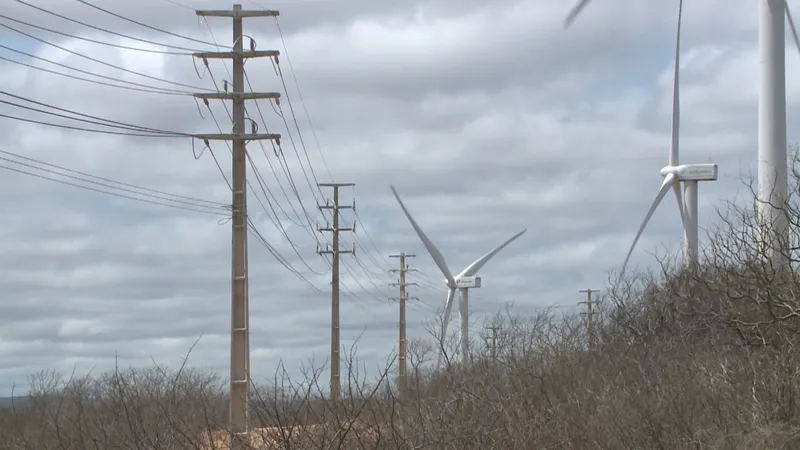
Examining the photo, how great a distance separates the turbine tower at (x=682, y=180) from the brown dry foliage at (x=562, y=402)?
2.42 metres

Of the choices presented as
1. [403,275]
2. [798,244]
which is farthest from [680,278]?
[403,275]

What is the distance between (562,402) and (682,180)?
19144mm

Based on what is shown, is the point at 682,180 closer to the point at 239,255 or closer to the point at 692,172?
the point at 692,172

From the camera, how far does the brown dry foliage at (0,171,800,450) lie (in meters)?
17.9

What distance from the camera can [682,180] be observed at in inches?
1818

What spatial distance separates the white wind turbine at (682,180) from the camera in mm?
43312

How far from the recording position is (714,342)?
1342 inches

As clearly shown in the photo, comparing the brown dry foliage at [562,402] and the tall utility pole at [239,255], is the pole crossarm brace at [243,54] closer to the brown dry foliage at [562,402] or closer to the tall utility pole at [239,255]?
the tall utility pole at [239,255]

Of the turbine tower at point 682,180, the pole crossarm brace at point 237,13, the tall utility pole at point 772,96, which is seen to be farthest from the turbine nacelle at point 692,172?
the pole crossarm brace at point 237,13

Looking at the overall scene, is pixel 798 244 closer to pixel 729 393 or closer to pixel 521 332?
pixel 729 393

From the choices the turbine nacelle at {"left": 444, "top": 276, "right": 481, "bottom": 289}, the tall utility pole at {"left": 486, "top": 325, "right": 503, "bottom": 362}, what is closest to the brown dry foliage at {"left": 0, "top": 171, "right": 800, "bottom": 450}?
the tall utility pole at {"left": 486, "top": 325, "right": 503, "bottom": 362}

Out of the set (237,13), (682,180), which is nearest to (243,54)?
(237,13)

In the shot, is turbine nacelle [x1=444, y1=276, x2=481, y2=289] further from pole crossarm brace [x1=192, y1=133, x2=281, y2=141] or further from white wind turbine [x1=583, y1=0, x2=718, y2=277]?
pole crossarm brace [x1=192, y1=133, x2=281, y2=141]

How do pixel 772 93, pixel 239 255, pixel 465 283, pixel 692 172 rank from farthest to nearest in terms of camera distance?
1. pixel 465 283
2. pixel 692 172
3. pixel 772 93
4. pixel 239 255
